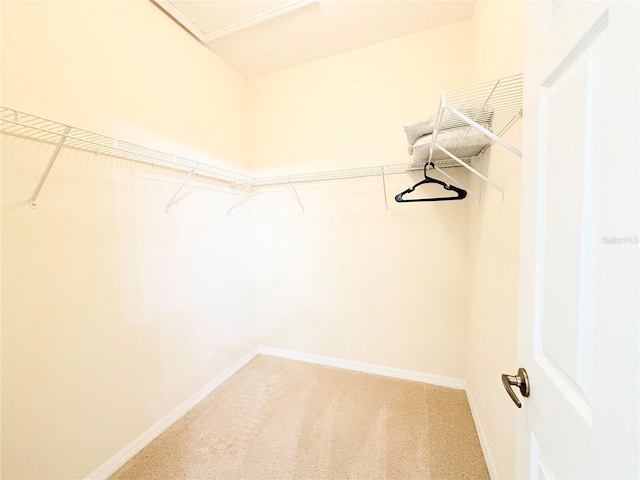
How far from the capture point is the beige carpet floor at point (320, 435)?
1.33 m

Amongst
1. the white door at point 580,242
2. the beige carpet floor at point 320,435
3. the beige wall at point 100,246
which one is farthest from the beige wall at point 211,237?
the white door at point 580,242

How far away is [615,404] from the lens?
0.34 metres

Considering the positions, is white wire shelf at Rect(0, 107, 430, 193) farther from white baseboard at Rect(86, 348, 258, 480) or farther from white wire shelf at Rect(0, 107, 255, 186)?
white baseboard at Rect(86, 348, 258, 480)

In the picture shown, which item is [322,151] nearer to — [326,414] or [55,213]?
[55,213]

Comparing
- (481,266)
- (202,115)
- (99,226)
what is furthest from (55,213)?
(481,266)

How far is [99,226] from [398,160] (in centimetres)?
207

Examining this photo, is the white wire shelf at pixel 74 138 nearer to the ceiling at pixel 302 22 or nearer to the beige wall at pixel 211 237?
the beige wall at pixel 211 237

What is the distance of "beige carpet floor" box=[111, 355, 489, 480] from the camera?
52.4 inches

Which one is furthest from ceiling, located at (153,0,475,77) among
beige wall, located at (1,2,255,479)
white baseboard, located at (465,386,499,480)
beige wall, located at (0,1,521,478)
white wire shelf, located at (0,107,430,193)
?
white baseboard, located at (465,386,499,480)

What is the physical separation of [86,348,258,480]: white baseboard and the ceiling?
9.01 ft

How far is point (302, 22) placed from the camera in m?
1.79

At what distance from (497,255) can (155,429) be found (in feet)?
7.49

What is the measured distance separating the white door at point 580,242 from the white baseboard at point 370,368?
4.78 ft

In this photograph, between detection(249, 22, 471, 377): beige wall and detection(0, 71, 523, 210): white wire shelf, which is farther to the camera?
detection(249, 22, 471, 377): beige wall
